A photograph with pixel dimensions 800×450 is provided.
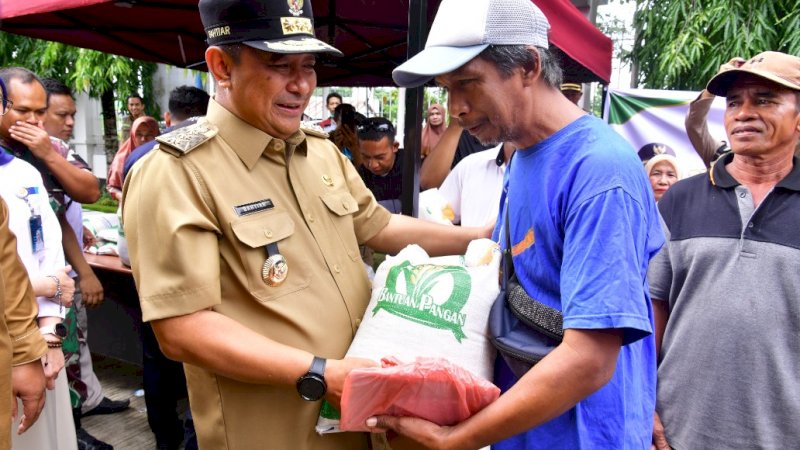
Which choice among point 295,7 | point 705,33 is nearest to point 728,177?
point 295,7

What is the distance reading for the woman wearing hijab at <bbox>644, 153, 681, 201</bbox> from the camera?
3.37 metres

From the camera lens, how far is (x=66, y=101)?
3.77 m

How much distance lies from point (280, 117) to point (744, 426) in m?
1.93

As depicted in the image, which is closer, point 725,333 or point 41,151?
point 725,333

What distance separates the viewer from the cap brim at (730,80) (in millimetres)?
1905

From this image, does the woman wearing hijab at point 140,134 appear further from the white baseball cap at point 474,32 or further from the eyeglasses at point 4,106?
the white baseball cap at point 474,32

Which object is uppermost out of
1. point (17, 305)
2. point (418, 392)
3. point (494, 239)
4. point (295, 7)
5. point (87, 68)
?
point (295, 7)

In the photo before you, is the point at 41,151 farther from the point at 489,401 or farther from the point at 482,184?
the point at 489,401

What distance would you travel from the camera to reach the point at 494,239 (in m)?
1.78

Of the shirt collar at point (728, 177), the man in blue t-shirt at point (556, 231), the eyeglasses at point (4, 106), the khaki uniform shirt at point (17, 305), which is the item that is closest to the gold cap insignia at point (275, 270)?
the man in blue t-shirt at point (556, 231)

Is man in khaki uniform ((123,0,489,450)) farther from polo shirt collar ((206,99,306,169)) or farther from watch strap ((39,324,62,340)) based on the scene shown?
watch strap ((39,324,62,340))

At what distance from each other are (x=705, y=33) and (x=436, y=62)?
7.80 m

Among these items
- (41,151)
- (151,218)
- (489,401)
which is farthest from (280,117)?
(41,151)

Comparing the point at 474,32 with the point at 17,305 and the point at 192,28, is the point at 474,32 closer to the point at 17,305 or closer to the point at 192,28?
the point at 17,305
